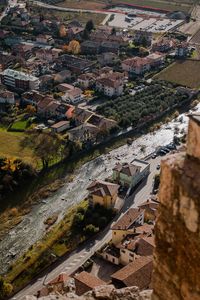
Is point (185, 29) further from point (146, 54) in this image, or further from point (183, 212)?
point (183, 212)

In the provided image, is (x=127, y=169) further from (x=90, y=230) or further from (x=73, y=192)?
(x=90, y=230)

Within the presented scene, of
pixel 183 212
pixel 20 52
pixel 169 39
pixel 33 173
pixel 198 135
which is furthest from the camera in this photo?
pixel 169 39

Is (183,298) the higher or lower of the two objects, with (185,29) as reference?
higher

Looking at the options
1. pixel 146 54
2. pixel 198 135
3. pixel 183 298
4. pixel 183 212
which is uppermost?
pixel 198 135

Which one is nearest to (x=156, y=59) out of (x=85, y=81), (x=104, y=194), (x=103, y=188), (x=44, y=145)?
(x=85, y=81)

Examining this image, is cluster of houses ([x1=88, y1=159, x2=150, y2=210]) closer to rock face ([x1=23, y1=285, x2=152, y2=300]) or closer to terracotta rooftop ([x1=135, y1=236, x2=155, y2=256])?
terracotta rooftop ([x1=135, y1=236, x2=155, y2=256])

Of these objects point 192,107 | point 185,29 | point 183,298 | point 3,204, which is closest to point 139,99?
point 192,107

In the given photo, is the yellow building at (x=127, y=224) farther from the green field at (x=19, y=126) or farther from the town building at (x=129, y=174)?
the green field at (x=19, y=126)
